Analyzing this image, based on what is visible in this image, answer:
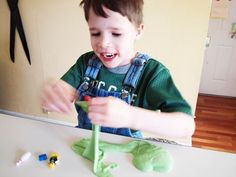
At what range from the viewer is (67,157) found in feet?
1.69

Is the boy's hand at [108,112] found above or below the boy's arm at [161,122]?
above

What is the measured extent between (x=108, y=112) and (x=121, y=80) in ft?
0.83

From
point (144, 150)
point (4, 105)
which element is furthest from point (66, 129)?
point (4, 105)

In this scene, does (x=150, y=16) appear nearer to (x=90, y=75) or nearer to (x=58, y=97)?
(x=90, y=75)

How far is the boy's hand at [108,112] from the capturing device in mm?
439

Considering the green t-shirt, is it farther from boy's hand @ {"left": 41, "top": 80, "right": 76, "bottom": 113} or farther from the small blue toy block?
the small blue toy block

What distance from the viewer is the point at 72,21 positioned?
1111 millimetres

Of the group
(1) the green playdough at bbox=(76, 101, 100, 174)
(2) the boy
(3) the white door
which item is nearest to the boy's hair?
(2) the boy

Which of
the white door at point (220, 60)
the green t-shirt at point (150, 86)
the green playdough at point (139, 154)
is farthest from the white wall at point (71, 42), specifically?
the white door at point (220, 60)

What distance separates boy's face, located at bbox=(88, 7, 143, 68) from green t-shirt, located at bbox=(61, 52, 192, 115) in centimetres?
4

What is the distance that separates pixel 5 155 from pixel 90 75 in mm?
302

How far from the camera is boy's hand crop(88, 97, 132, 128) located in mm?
439

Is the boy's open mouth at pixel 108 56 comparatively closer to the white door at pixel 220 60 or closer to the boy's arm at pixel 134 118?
the boy's arm at pixel 134 118

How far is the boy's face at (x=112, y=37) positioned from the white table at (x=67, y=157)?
0.21 m
